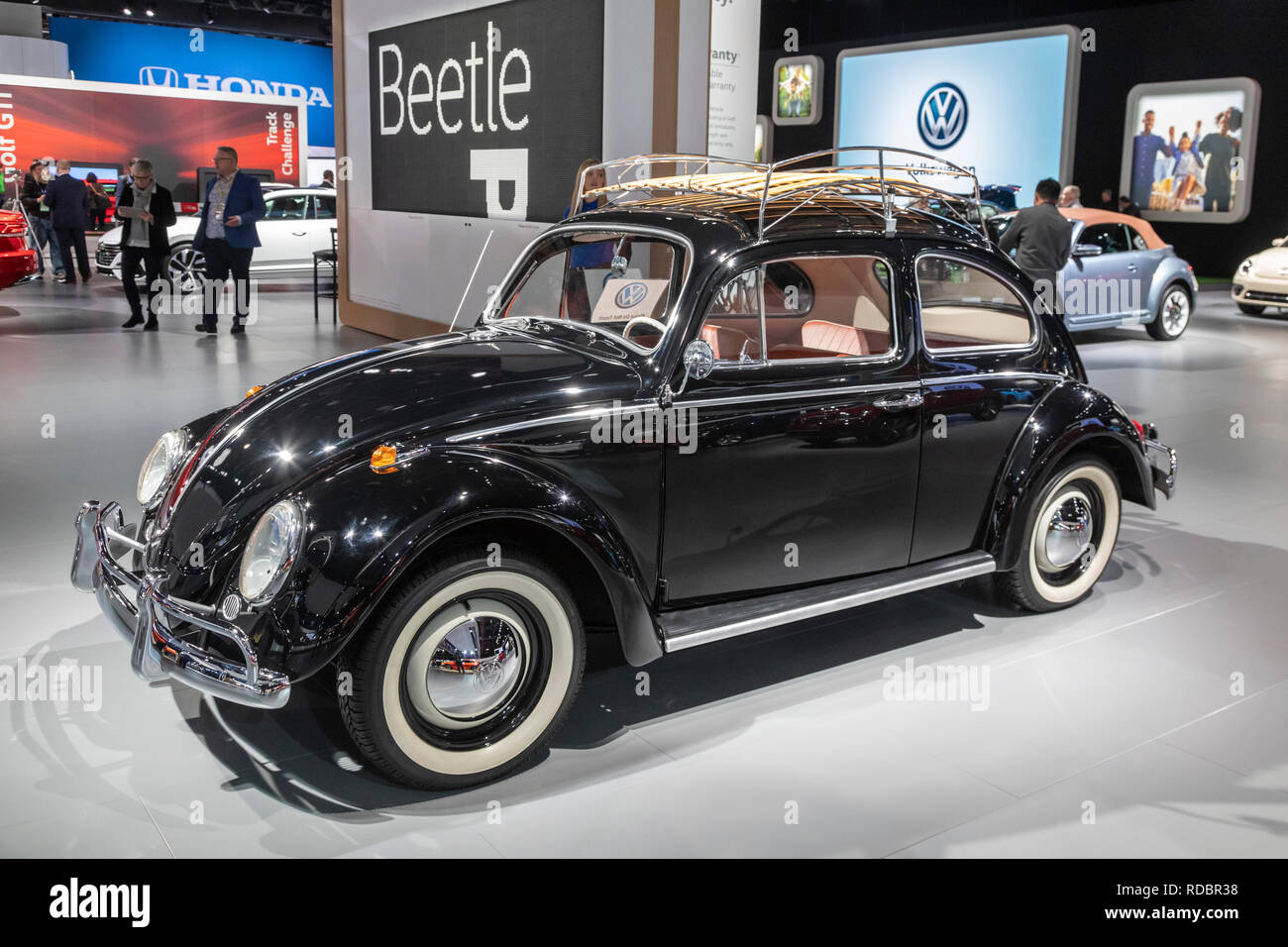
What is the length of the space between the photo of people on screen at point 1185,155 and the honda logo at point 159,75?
22469 millimetres

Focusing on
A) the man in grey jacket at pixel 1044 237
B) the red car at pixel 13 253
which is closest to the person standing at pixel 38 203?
the red car at pixel 13 253

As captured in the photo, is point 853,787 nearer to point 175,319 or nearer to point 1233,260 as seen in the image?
point 175,319

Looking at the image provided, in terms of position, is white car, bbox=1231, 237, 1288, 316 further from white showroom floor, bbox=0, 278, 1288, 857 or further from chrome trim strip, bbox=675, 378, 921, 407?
chrome trim strip, bbox=675, 378, 921, 407

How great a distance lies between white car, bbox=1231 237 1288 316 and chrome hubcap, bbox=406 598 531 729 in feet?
46.8

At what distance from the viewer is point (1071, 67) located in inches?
753

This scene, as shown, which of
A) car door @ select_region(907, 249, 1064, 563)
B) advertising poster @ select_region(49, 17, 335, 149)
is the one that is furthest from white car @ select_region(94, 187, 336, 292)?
car door @ select_region(907, 249, 1064, 563)

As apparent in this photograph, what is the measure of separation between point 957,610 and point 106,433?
5360 mm

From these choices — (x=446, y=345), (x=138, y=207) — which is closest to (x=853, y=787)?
(x=446, y=345)

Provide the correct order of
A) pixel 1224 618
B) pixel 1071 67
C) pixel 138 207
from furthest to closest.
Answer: pixel 1071 67
pixel 138 207
pixel 1224 618

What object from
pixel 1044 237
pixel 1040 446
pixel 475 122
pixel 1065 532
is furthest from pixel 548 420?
pixel 1044 237

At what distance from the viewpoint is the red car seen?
12.2 meters
